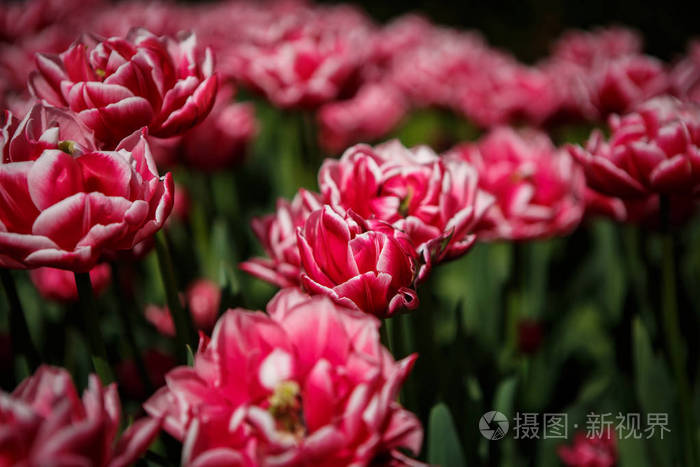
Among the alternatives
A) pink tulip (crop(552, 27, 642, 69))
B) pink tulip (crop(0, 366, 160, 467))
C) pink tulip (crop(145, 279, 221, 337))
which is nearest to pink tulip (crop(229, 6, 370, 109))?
pink tulip (crop(145, 279, 221, 337))

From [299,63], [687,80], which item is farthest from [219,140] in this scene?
[687,80]

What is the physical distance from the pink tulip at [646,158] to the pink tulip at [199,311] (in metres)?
0.80

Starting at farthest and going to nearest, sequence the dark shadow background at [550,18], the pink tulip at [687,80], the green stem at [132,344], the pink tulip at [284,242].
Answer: the dark shadow background at [550,18]
the pink tulip at [687,80]
the green stem at [132,344]
the pink tulip at [284,242]

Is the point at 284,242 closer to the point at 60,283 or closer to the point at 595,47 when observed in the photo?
the point at 60,283

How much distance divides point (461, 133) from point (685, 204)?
172 cm

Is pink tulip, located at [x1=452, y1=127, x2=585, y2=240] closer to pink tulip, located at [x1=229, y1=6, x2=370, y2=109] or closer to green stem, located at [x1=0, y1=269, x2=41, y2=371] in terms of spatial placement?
pink tulip, located at [x1=229, y1=6, x2=370, y2=109]

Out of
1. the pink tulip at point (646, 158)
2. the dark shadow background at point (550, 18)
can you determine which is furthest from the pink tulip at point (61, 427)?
the dark shadow background at point (550, 18)

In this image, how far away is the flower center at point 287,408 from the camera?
56cm

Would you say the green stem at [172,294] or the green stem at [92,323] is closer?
the green stem at [92,323]

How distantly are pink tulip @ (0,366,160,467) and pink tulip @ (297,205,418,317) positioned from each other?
26 cm

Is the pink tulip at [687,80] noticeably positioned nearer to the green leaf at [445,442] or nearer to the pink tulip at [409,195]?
the pink tulip at [409,195]

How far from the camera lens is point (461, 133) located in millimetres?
2881

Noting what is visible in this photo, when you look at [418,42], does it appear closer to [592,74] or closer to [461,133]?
[461,133]

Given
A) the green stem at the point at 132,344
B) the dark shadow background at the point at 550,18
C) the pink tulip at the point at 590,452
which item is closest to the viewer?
the green stem at the point at 132,344
